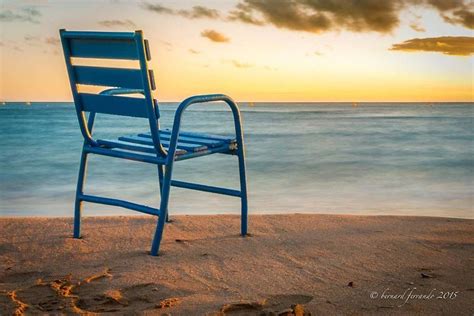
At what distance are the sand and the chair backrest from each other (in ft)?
2.03

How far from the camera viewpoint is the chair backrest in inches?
114

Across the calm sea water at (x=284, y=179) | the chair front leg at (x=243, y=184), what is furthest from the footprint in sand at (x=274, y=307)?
the calm sea water at (x=284, y=179)

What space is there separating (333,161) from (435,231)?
5447mm

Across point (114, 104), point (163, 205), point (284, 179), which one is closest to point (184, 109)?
point (114, 104)

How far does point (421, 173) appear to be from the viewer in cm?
782

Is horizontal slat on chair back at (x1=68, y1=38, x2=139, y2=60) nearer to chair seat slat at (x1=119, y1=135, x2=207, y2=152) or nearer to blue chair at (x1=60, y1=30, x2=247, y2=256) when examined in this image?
blue chair at (x1=60, y1=30, x2=247, y2=256)

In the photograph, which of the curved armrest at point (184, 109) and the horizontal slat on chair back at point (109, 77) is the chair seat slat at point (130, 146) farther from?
the horizontal slat on chair back at point (109, 77)

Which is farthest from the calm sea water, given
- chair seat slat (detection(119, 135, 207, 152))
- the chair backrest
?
the chair backrest

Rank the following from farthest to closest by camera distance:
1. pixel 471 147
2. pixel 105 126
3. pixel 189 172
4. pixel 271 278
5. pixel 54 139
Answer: pixel 105 126, pixel 54 139, pixel 471 147, pixel 189 172, pixel 271 278

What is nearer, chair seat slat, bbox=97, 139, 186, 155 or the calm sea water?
chair seat slat, bbox=97, 139, 186, 155

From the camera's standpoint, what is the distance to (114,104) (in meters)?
3.11

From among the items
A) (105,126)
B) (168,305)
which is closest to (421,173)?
(168,305)

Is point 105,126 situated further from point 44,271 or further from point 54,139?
point 44,271

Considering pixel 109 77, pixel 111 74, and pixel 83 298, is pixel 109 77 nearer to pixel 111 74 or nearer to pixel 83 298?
pixel 111 74
